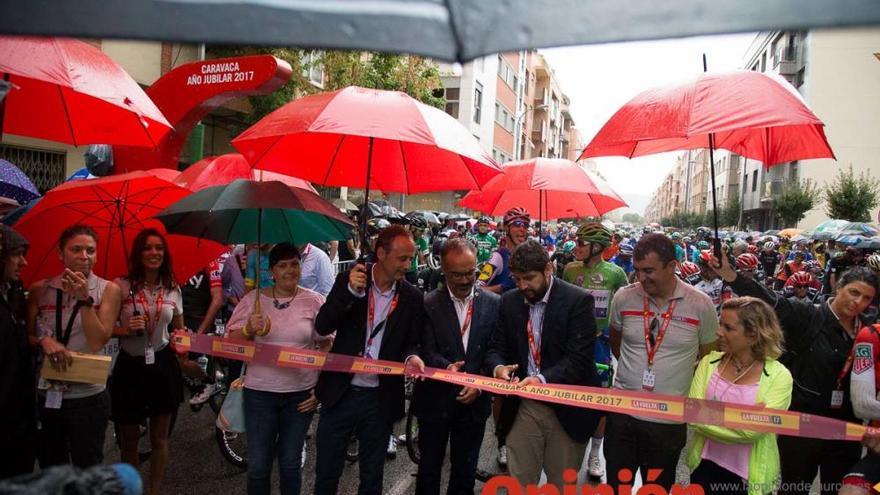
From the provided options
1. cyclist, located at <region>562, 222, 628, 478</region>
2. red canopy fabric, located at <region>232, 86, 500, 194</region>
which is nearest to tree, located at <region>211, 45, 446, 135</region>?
cyclist, located at <region>562, 222, 628, 478</region>

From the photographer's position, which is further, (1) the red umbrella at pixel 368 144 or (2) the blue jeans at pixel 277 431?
(2) the blue jeans at pixel 277 431

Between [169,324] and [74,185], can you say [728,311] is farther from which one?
[74,185]

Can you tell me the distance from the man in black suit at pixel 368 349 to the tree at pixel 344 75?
1089 cm

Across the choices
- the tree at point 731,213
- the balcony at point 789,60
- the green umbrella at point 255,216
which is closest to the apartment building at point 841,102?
the balcony at point 789,60

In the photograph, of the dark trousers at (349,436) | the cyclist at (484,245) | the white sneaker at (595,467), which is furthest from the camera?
the cyclist at (484,245)

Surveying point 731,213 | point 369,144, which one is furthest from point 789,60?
point 369,144

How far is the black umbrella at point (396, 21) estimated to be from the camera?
1268mm

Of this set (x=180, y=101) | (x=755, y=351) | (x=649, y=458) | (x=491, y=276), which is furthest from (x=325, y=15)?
(x=180, y=101)

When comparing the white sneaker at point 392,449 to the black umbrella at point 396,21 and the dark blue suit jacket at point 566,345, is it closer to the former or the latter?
the dark blue suit jacket at point 566,345

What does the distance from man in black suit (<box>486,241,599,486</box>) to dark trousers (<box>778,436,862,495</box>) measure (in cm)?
135

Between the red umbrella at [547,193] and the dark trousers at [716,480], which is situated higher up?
the red umbrella at [547,193]

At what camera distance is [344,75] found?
16594mm

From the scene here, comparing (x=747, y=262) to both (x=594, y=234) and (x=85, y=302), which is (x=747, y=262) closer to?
(x=594, y=234)

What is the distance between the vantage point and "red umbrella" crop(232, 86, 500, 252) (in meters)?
3.50
